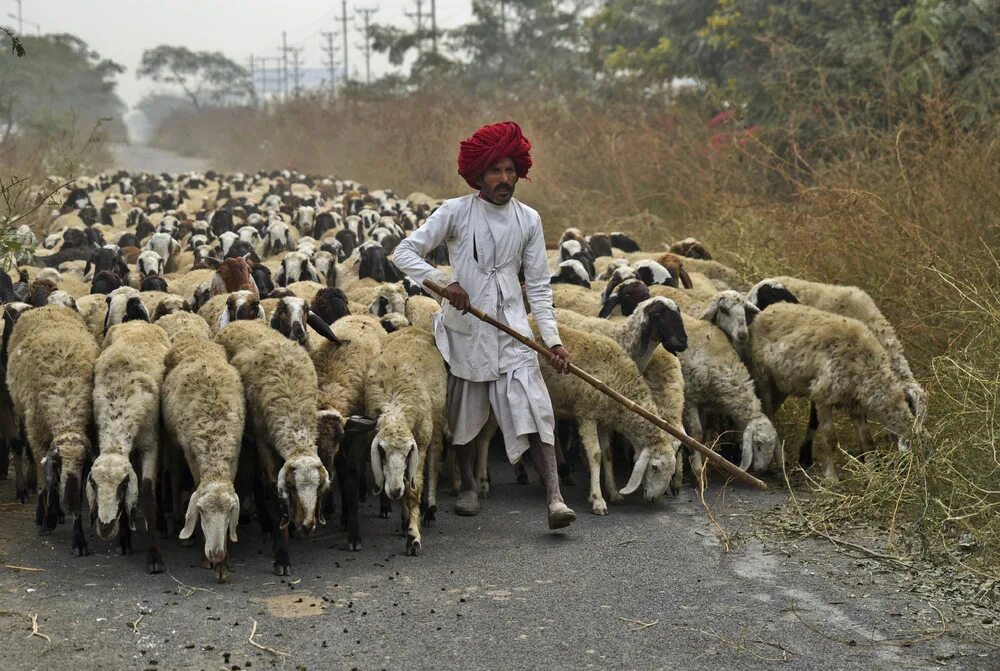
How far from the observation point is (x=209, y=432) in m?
6.60

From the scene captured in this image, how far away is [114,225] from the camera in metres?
19.4

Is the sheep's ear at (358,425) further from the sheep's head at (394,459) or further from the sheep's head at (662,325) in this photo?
the sheep's head at (662,325)

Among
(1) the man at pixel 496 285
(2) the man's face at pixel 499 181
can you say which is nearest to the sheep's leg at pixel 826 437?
(1) the man at pixel 496 285

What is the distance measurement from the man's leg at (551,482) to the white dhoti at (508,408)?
6 cm

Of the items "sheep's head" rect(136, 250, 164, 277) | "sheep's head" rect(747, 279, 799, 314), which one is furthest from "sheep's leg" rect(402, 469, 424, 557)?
"sheep's head" rect(136, 250, 164, 277)

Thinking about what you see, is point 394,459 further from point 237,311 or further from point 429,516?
point 237,311

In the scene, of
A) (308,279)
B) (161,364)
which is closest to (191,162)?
(308,279)

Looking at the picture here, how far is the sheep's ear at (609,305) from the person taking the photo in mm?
9219

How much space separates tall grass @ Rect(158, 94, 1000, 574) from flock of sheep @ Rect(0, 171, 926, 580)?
697mm

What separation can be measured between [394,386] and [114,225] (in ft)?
44.3

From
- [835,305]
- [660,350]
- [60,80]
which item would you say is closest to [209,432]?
[660,350]

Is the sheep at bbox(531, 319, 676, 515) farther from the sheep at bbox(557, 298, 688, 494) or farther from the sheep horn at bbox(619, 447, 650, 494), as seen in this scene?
the sheep at bbox(557, 298, 688, 494)

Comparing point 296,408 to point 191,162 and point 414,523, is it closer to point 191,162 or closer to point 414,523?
point 414,523

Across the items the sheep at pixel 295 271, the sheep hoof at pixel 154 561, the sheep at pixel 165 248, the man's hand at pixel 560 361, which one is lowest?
the sheep hoof at pixel 154 561
